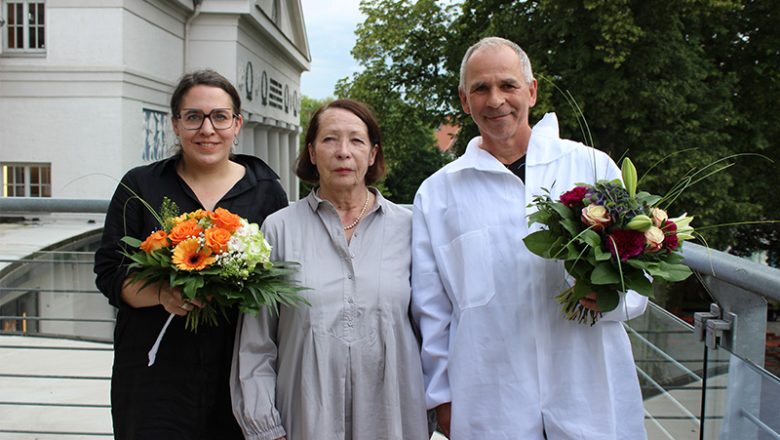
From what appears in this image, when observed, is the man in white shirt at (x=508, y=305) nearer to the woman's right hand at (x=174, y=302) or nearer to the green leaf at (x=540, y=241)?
the green leaf at (x=540, y=241)

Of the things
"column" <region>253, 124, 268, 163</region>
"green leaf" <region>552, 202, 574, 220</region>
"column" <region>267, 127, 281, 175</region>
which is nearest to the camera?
"green leaf" <region>552, 202, 574, 220</region>

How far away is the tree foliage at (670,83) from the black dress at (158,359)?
12.7m

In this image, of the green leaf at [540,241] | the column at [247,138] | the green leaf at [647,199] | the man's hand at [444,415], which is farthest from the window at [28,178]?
the green leaf at [647,199]

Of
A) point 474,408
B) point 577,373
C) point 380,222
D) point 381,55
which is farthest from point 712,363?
point 381,55

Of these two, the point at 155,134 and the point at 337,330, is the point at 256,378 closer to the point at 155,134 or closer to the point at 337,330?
the point at 337,330

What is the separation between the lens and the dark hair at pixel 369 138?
9.49 feet

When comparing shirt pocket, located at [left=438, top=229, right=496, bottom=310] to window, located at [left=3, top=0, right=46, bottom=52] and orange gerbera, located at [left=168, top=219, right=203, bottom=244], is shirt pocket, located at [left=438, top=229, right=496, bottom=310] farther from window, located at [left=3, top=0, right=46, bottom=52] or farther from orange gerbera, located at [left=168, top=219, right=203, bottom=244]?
window, located at [left=3, top=0, right=46, bottom=52]

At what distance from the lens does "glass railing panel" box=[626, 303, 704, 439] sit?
2902 mm

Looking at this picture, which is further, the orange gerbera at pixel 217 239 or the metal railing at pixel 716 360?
the orange gerbera at pixel 217 239

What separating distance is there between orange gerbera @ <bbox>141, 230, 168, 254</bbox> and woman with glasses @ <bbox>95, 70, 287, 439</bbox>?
0.23 meters

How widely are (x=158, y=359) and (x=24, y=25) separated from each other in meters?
21.0

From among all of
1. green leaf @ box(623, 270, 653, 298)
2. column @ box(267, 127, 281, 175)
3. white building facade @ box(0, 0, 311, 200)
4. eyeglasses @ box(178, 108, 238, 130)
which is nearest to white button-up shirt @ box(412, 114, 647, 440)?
green leaf @ box(623, 270, 653, 298)

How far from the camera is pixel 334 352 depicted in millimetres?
2676

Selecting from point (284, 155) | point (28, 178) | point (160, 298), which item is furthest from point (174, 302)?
point (284, 155)
